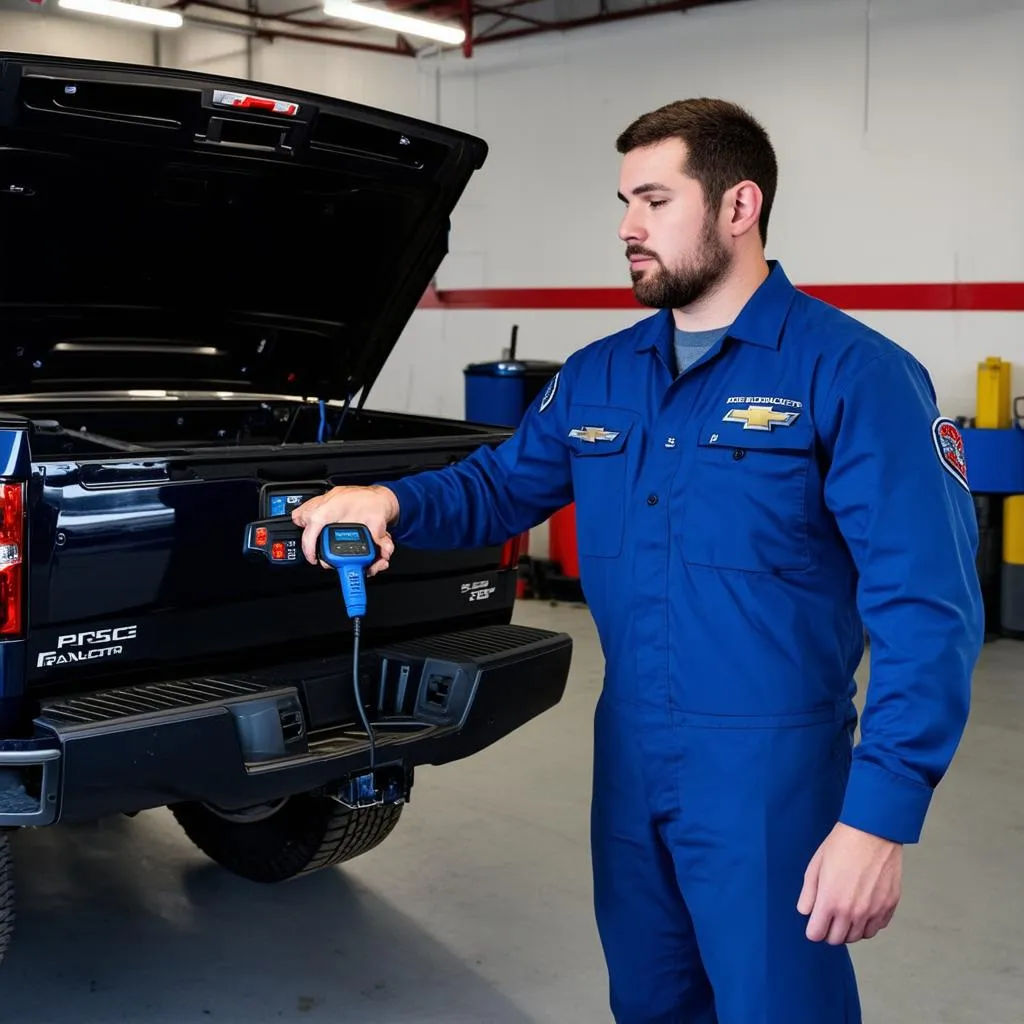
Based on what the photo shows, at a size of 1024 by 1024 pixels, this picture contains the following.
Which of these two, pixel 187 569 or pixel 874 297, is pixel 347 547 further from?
pixel 874 297

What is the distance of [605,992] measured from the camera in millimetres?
2980

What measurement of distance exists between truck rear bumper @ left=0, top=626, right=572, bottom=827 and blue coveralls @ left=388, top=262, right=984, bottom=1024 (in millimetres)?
652

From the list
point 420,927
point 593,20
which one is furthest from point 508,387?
point 420,927

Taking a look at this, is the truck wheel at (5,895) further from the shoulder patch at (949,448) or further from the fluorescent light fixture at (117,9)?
the fluorescent light fixture at (117,9)

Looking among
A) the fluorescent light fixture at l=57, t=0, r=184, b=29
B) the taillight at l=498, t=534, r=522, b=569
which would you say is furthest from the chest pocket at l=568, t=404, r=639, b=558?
the fluorescent light fixture at l=57, t=0, r=184, b=29

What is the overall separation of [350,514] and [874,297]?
6.45 m

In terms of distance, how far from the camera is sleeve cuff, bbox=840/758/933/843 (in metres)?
1.60

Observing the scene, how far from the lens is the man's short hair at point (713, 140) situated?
1918mm

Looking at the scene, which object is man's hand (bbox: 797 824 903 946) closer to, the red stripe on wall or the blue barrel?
the red stripe on wall

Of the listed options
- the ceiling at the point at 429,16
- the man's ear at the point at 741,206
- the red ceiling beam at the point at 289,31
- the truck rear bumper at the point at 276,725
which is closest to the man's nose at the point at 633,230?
the man's ear at the point at 741,206

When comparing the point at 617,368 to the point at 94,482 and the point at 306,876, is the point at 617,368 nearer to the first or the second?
the point at 94,482

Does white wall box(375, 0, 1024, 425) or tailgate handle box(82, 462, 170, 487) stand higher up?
white wall box(375, 0, 1024, 425)

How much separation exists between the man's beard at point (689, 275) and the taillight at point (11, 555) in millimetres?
1110

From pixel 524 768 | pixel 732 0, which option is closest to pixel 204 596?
pixel 524 768
